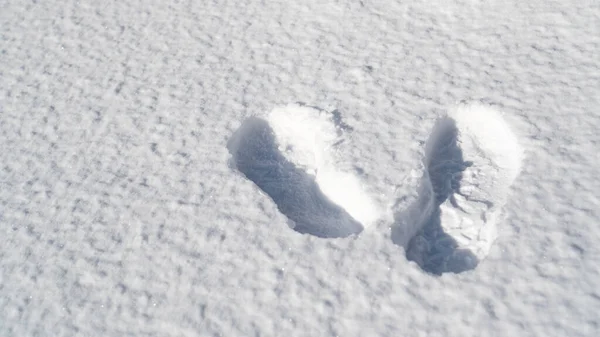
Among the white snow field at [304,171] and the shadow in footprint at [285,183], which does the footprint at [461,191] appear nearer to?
the white snow field at [304,171]

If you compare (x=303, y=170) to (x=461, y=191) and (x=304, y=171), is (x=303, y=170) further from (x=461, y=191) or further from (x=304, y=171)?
(x=461, y=191)

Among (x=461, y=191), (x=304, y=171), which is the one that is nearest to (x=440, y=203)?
(x=461, y=191)

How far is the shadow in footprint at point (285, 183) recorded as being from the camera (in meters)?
1.20

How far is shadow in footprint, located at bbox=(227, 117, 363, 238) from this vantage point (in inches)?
47.1

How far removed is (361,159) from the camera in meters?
1.23

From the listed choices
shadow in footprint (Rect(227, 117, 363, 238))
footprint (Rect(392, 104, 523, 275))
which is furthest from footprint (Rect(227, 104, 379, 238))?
footprint (Rect(392, 104, 523, 275))

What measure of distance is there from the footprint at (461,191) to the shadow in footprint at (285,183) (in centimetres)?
12

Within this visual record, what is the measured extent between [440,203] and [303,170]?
271mm

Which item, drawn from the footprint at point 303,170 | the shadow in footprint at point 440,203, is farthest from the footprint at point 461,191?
the footprint at point 303,170

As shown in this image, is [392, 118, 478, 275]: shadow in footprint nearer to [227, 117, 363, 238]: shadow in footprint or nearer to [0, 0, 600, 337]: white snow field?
[0, 0, 600, 337]: white snow field

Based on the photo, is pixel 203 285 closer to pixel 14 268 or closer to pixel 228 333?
pixel 228 333

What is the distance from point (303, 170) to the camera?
1291 mm

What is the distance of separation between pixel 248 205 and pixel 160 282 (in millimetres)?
206

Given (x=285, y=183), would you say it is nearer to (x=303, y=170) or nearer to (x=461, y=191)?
(x=303, y=170)
